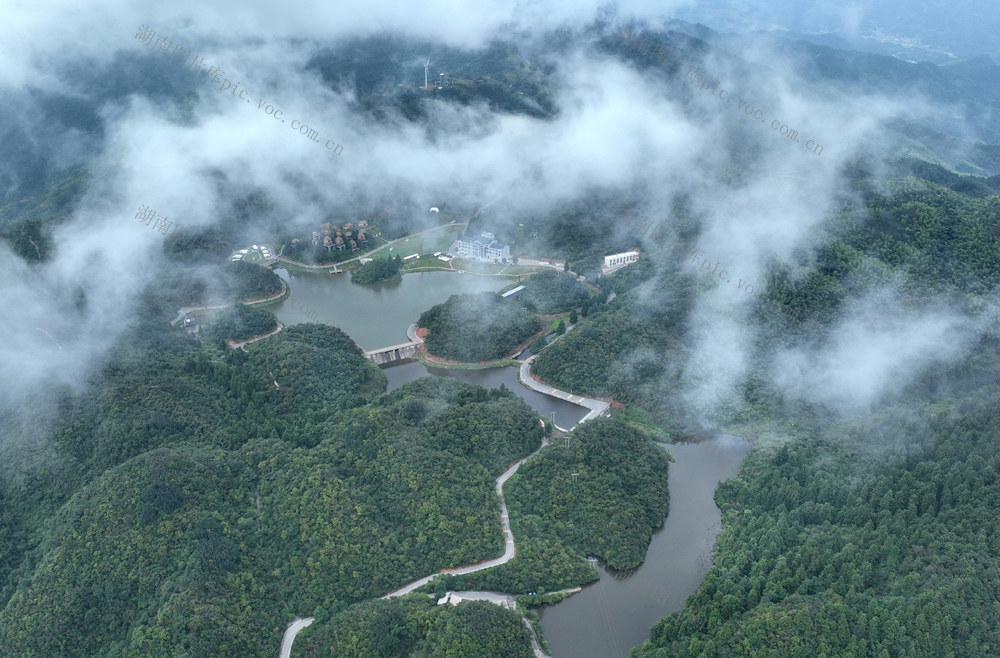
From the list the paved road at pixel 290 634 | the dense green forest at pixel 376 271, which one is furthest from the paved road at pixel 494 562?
the dense green forest at pixel 376 271

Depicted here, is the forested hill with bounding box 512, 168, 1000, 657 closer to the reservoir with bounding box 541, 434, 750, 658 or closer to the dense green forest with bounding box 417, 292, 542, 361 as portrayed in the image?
the reservoir with bounding box 541, 434, 750, 658

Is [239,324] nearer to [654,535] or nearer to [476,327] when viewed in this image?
[476,327]

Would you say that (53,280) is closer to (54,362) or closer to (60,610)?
(54,362)

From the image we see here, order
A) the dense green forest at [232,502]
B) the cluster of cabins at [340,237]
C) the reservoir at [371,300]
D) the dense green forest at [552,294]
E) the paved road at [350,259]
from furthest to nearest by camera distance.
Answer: the cluster of cabins at [340,237]
the paved road at [350,259]
the dense green forest at [552,294]
the reservoir at [371,300]
the dense green forest at [232,502]

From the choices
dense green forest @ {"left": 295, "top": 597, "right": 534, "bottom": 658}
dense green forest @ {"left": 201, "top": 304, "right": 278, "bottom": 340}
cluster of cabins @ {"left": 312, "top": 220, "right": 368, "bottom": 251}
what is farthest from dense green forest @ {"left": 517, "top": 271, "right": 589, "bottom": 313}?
dense green forest @ {"left": 295, "top": 597, "right": 534, "bottom": 658}

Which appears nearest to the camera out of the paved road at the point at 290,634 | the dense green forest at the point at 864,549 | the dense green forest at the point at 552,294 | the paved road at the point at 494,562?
the dense green forest at the point at 864,549

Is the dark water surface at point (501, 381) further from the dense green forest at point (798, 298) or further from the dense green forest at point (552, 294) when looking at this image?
the dense green forest at point (552, 294)
